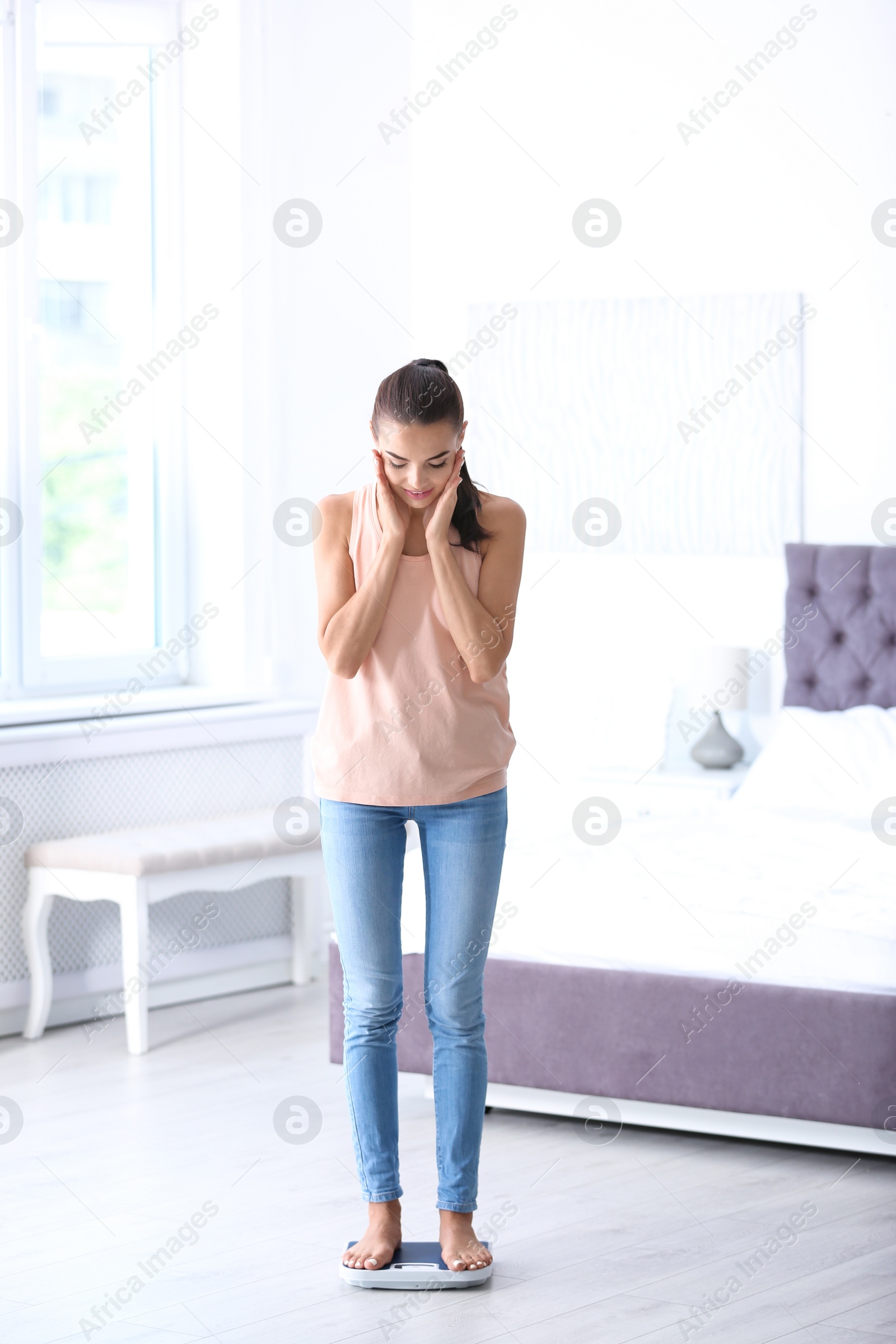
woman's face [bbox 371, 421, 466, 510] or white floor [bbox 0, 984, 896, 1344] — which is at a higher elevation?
woman's face [bbox 371, 421, 466, 510]

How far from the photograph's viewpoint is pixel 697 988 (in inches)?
121

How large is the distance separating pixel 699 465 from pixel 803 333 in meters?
0.50

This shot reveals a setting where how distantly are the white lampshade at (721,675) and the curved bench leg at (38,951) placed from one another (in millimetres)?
1971

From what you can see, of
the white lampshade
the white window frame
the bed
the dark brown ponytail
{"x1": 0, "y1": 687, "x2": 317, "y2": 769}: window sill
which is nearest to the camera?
the dark brown ponytail

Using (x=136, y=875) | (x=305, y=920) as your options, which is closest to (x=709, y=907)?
(x=136, y=875)

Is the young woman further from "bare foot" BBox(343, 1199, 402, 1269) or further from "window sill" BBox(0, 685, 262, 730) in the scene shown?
"window sill" BBox(0, 685, 262, 730)

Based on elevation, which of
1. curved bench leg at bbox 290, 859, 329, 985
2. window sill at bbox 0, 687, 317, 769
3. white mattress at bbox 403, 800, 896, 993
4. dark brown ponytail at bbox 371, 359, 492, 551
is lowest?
curved bench leg at bbox 290, 859, 329, 985

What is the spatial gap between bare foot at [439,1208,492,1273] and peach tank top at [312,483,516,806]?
2.18ft

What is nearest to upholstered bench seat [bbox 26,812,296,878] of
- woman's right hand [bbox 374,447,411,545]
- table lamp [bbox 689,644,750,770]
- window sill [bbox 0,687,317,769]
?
window sill [bbox 0,687,317,769]

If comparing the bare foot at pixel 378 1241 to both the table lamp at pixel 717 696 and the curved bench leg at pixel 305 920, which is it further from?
the table lamp at pixel 717 696

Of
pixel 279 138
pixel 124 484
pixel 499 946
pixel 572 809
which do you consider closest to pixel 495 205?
pixel 279 138

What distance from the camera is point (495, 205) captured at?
525 cm

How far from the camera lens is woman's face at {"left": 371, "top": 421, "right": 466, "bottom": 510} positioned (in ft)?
7.48

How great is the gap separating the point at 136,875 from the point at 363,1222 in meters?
1.39
